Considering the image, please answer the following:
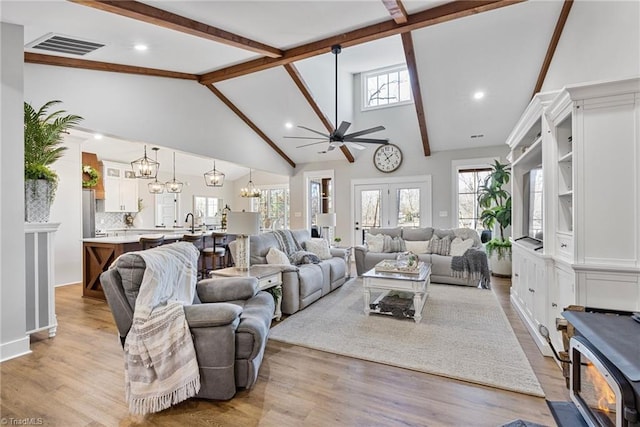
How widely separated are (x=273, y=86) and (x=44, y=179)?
3.88 m

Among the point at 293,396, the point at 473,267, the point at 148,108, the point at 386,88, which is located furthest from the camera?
the point at 386,88

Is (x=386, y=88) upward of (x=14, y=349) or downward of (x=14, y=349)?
upward

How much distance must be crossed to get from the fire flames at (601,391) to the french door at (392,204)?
19.5ft

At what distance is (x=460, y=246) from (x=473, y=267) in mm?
454

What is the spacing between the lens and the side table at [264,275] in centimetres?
317

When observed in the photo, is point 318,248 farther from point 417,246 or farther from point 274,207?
point 274,207

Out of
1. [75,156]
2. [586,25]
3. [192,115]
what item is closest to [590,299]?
[586,25]

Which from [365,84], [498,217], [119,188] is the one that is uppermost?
[365,84]

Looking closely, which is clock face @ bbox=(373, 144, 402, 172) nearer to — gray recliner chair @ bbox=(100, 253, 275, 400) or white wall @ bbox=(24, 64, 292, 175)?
white wall @ bbox=(24, 64, 292, 175)

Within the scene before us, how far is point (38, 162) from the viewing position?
10.2ft

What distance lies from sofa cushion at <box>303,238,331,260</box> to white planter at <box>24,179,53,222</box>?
328cm

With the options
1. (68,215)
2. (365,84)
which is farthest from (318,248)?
(68,215)

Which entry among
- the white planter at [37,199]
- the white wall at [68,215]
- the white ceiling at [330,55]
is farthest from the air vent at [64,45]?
the white wall at [68,215]

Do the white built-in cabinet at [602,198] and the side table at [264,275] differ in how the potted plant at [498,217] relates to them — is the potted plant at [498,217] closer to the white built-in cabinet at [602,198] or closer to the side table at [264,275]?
the white built-in cabinet at [602,198]
